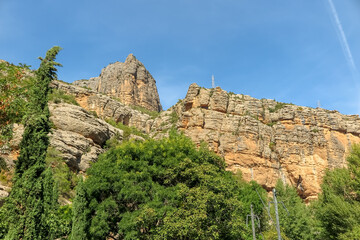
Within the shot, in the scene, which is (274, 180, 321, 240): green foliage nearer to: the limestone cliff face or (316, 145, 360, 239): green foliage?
(316, 145, 360, 239): green foliage

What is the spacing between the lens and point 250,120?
59281 millimetres

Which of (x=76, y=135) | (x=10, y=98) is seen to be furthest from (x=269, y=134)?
(x=10, y=98)

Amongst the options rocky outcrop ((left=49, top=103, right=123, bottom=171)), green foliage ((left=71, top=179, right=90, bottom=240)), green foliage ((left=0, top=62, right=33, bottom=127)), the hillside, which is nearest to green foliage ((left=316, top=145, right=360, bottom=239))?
green foliage ((left=71, top=179, right=90, bottom=240))

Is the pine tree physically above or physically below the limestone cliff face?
below

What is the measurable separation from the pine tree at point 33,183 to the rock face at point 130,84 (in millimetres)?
80588

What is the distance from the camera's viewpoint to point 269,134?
2409 inches

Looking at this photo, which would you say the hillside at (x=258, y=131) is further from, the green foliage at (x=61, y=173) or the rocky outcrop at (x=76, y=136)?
the green foliage at (x=61, y=173)

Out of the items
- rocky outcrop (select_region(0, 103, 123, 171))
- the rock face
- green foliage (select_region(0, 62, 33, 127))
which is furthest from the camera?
the rock face

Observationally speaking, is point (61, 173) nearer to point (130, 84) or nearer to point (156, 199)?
point (156, 199)

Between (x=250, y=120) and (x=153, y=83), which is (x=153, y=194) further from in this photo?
(x=153, y=83)

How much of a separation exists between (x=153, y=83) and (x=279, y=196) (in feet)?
249

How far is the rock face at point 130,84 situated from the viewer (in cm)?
9869

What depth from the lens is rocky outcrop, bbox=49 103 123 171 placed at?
3966cm

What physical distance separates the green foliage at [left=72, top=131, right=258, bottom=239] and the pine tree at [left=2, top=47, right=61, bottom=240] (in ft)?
15.9
